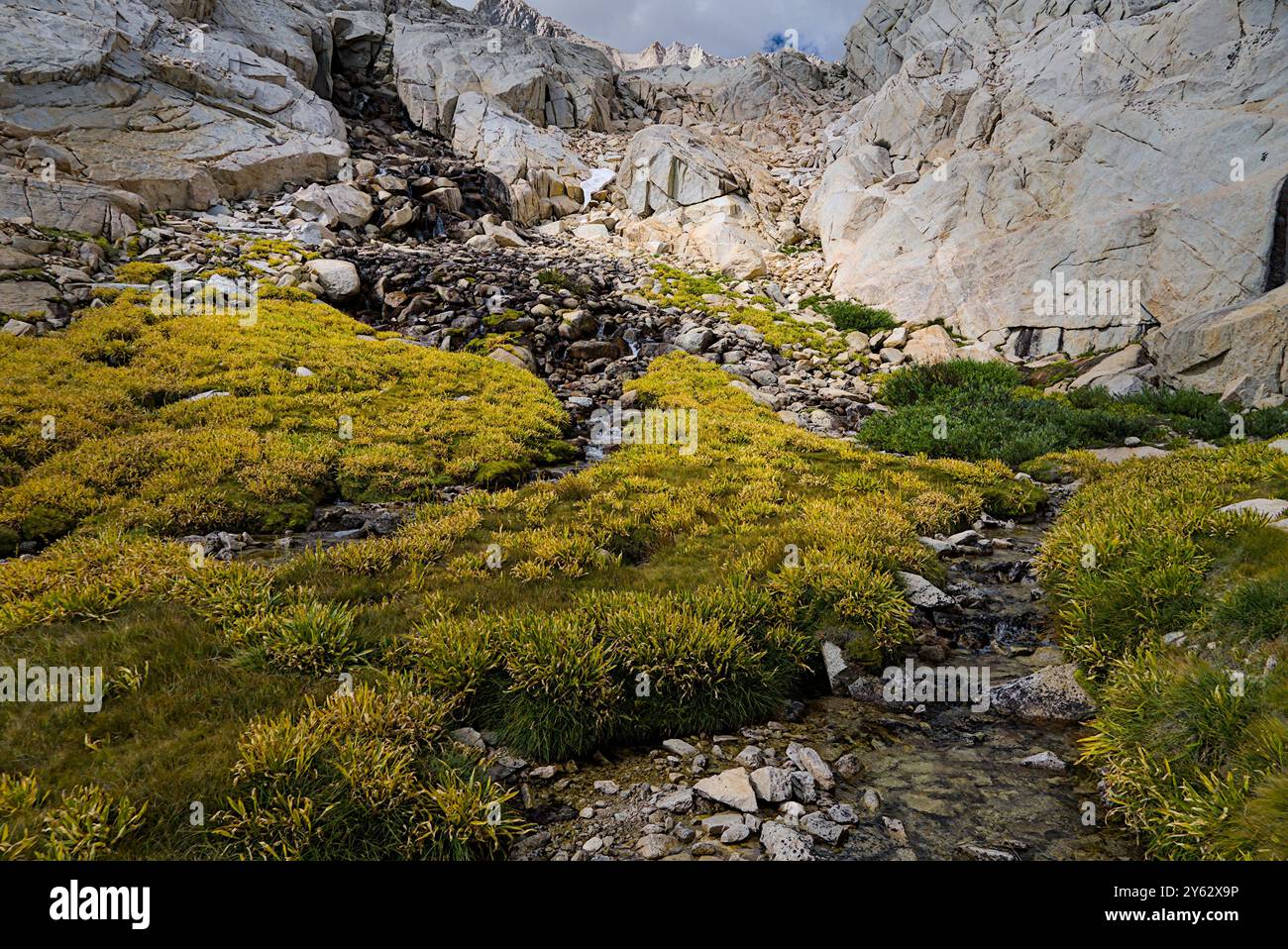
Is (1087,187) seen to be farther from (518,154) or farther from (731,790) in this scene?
(518,154)

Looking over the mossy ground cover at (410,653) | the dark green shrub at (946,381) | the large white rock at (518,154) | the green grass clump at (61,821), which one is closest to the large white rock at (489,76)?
the large white rock at (518,154)

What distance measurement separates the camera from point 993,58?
4228 centimetres

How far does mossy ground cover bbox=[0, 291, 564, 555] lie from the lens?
971 cm

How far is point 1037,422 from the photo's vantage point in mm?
17359

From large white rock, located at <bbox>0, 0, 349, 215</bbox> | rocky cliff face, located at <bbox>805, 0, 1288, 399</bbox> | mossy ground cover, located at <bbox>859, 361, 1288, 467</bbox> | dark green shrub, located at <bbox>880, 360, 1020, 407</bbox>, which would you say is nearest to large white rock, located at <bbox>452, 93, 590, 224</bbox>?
large white rock, located at <bbox>0, 0, 349, 215</bbox>

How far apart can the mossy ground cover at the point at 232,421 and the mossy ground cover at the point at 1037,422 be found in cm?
1098

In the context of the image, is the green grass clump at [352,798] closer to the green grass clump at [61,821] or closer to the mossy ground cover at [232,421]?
the green grass clump at [61,821]

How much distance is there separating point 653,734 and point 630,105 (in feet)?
277

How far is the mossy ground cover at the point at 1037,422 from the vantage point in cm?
1571

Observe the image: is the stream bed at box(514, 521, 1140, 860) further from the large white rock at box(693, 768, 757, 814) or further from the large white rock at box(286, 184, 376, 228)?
the large white rock at box(286, 184, 376, 228)

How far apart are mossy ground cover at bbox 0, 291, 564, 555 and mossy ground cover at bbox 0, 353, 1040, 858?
1.75 m

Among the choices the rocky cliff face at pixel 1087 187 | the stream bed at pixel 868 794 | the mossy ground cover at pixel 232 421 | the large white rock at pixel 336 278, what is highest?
the rocky cliff face at pixel 1087 187

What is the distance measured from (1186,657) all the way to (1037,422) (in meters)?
14.5
